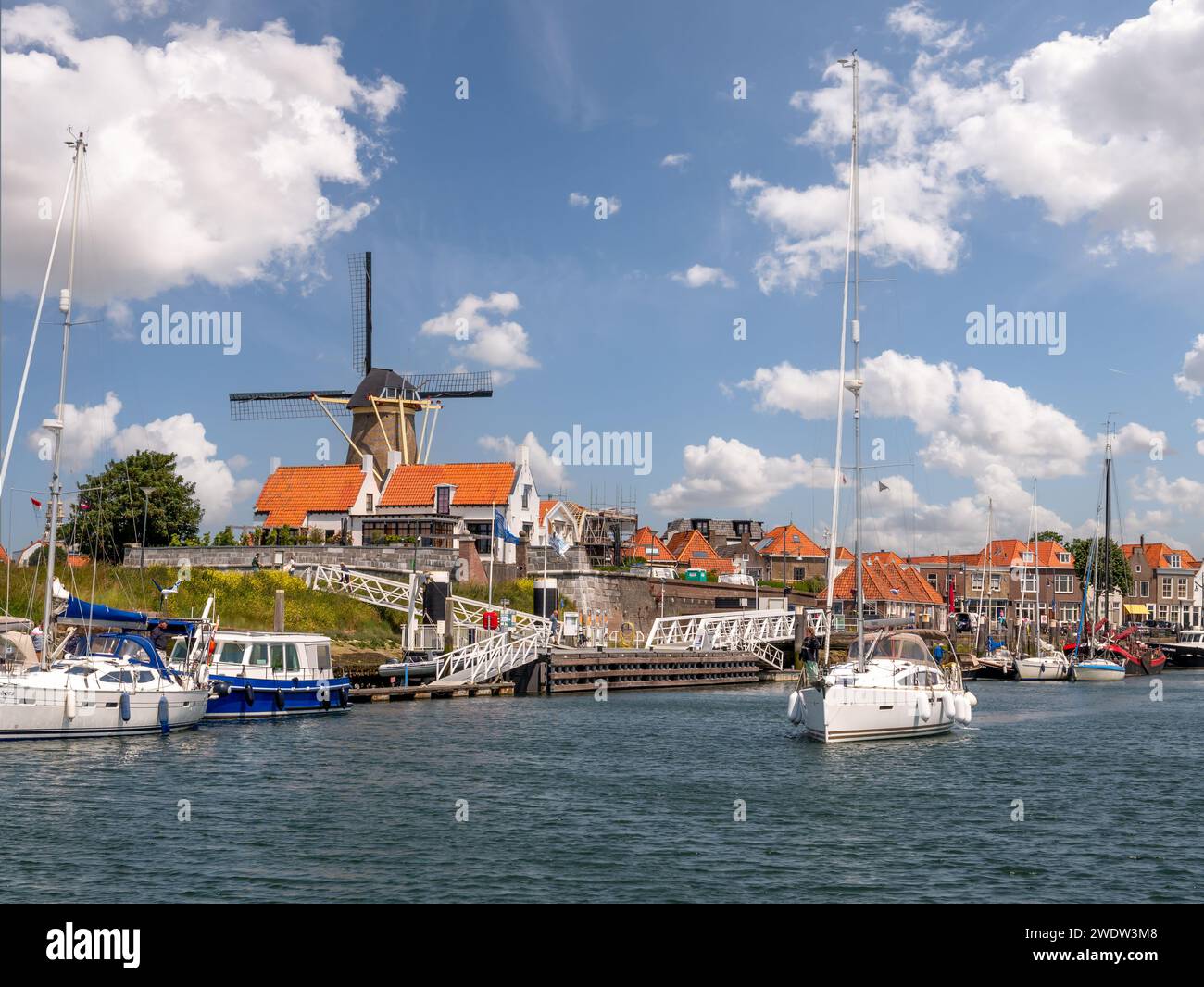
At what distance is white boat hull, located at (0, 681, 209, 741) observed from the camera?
37.7 m

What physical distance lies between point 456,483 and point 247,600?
84.7 feet

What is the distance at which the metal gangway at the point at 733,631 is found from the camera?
8619 centimetres

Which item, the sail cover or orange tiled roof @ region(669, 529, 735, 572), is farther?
orange tiled roof @ region(669, 529, 735, 572)

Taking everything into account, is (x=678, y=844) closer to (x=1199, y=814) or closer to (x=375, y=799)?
(x=375, y=799)

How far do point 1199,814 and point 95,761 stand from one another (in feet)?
97.0

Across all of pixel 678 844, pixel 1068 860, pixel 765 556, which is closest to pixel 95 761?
pixel 678 844

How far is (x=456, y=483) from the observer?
305ft

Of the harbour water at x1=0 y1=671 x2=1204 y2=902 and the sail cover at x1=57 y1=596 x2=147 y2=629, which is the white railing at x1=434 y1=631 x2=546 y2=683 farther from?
the sail cover at x1=57 y1=596 x2=147 y2=629

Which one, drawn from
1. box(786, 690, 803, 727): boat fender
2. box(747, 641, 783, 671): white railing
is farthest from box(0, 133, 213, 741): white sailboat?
box(747, 641, 783, 671): white railing

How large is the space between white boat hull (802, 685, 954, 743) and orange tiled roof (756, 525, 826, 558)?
340 ft

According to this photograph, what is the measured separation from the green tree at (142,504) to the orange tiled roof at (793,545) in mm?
74810

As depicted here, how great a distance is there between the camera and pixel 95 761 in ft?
114

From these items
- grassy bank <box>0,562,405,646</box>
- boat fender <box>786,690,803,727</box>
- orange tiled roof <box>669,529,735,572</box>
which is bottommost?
boat fender <box>786,690,803,727</box>

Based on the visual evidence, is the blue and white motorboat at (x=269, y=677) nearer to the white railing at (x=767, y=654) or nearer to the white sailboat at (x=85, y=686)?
the white sailboat at (x=85, y=686)
